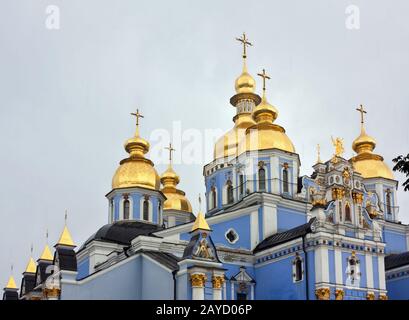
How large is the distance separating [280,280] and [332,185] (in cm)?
415

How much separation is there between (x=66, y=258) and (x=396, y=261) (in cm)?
1408

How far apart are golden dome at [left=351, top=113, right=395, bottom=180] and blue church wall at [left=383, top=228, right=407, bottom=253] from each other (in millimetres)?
3198

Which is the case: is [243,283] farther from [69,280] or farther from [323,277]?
[69,280]

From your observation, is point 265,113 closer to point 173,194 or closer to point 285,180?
point 285,180

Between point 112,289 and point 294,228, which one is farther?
point 294,228

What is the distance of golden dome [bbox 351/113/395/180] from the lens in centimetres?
3806

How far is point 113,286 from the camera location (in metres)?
27.6

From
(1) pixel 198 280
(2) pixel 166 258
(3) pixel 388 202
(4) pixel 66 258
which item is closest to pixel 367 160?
(3) pixel 388 202

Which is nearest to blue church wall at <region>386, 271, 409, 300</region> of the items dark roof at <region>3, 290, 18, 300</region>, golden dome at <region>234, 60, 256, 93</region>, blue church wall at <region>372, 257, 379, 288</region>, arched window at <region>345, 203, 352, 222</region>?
blue church wall at <region>372, 257, 379, 288</region>

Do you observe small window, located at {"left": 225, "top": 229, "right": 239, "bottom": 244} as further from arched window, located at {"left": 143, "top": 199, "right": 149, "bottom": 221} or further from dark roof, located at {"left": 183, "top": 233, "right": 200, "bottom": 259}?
arched window, located at {"left": 143, "top": 199, "right": 149, "bottom": 221}

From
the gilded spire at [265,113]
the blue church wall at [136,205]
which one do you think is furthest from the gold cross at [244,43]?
Result: the blue church wall at [136,205]

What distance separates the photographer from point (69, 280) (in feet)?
87.3

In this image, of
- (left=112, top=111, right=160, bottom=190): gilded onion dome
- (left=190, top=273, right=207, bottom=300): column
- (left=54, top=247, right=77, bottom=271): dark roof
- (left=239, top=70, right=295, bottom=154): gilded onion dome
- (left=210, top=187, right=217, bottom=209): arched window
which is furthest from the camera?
(left=210, top=187, right=217, bottom=209): arched window
